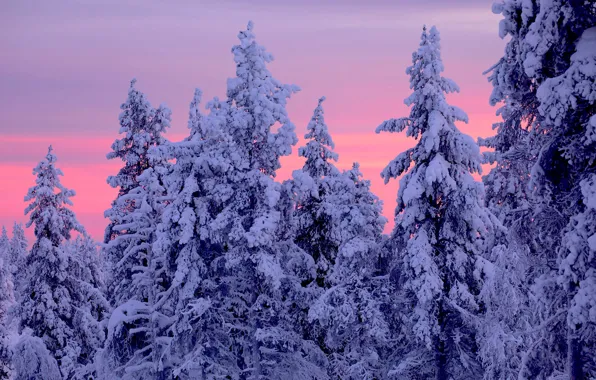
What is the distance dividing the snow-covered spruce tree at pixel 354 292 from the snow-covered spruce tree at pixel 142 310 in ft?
20.7

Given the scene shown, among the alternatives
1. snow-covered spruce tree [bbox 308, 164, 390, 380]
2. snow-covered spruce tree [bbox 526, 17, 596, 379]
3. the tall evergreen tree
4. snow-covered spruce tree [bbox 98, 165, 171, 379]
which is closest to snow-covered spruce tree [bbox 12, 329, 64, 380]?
snow-covered spruce tree [bbox 98, 165, 171, 379]

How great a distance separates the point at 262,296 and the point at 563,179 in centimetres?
1322

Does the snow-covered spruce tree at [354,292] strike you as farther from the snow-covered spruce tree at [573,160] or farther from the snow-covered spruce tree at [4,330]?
the snow-covered spruce tree at [4,330]

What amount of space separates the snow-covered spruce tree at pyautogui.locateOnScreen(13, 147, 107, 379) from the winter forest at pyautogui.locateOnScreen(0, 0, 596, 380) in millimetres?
164

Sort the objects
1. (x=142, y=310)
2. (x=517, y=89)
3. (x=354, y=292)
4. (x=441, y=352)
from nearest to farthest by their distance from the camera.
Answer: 1. (x=517, y=89)
2. (x=441, y=352)
3. (x=354, y=292)
4. (x=142, y=310)

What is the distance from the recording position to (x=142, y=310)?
23875mm

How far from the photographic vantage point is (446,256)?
19391mm

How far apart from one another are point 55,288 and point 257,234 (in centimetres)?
1543

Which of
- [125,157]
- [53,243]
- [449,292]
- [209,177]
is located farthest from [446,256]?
[53,243]

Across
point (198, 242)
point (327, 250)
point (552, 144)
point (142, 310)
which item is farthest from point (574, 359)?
point (142, 310)

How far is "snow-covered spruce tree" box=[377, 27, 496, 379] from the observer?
61.8ft

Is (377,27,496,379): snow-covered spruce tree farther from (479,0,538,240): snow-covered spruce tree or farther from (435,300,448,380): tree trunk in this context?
(479,0,538,240): snow-covered spruce tree

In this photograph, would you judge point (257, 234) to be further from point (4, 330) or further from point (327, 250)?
point (4, 330)

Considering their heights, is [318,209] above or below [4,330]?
above
